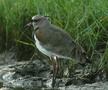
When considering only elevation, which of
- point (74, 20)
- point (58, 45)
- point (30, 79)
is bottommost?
point (30, 79)

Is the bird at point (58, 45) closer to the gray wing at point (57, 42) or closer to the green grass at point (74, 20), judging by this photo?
the gray wing at point (57, 42)

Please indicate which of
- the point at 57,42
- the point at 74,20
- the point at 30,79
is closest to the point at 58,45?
the point at 57,42

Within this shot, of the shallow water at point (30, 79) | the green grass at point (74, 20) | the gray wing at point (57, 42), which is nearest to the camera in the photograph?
the gray wing at point (57, 42)

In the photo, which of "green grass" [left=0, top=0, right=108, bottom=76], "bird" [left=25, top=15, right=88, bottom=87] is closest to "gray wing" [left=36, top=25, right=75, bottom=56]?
"bird" [left=25, top=15, right=88, bottom=87]

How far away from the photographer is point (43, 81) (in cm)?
739

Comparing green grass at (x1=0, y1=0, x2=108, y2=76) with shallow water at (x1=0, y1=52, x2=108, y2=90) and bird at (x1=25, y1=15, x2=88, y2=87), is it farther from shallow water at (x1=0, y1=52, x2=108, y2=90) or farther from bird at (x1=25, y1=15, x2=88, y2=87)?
bird at (x1=25, y1=15, x2=88, y2=87)

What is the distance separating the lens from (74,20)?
294 inches

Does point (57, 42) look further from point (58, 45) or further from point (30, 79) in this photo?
point (30, 79)

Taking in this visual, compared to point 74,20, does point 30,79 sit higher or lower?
lower

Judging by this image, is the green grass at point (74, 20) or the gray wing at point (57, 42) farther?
the green grass at point (74, 20)

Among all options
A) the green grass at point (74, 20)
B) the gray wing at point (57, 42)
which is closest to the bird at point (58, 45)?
the gray wing at point (57, 42)

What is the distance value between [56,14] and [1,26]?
1403 mm

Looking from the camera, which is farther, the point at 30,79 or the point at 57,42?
the point at 30,79

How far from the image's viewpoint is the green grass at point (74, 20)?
721 cm
